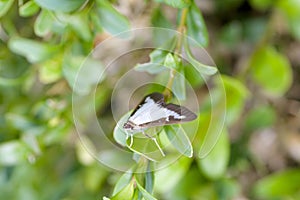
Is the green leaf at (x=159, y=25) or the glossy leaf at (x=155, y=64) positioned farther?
the green leaf at (x=159, y=25)

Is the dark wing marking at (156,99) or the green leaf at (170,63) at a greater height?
the green leaf at (170,63)

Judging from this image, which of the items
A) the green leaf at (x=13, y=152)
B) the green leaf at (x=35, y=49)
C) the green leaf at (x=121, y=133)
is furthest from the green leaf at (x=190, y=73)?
the green leaf at (x=13, y=152)

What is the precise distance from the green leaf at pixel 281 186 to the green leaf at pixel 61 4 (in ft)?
1.96

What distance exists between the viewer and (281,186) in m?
1.08

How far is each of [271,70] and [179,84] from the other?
516 millimetres

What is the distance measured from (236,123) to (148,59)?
0.60 m

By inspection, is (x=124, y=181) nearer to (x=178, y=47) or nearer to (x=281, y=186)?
(x=178, y=47)

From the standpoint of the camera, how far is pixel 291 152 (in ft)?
4.05

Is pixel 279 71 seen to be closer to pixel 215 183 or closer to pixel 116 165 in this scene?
pixel 215 183

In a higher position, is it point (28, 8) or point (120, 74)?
point (28, 8)

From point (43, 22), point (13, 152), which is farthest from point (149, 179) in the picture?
point (13, 152)

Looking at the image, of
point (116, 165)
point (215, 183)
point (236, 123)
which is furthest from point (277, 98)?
point (116, 165)

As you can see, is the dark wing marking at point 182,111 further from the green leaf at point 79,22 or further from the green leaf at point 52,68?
the green leaf at point 52,68

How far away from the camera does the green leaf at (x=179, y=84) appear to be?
60 centimetres
